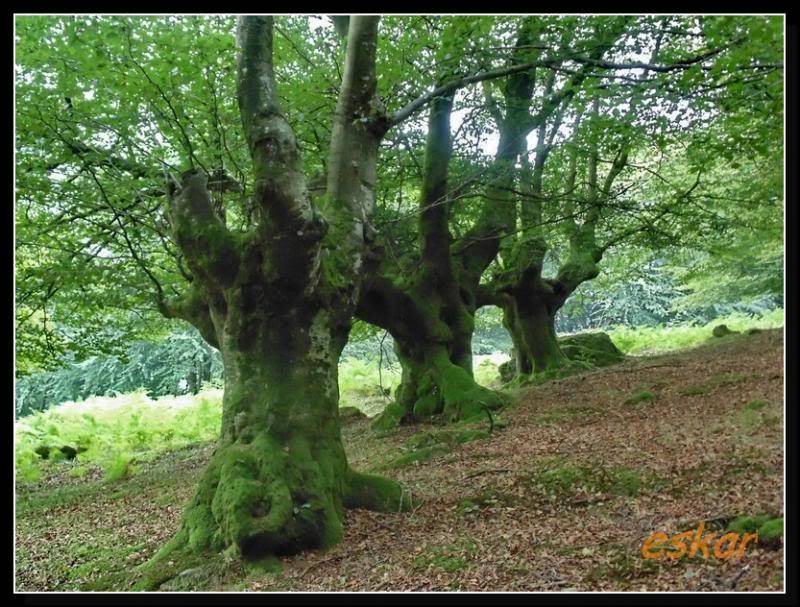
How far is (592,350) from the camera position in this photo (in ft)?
53.3

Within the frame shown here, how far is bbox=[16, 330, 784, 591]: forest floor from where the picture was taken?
397cm

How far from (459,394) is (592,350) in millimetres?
7243

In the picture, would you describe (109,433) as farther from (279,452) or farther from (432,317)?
(279,452)

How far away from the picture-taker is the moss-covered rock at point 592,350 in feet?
52.5

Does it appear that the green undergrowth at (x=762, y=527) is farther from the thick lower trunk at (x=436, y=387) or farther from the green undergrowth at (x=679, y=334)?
the green undergrowth at (x=679, y=334)

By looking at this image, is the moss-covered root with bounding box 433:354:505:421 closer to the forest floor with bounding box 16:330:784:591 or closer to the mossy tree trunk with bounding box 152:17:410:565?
the forest floor with bounding box 16:330:784:591

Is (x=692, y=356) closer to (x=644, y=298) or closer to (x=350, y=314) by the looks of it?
(x=350, y=314)

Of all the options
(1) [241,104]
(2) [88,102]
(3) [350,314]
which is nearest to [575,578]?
(3) [350,314]

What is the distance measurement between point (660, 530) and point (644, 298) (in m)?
22.1

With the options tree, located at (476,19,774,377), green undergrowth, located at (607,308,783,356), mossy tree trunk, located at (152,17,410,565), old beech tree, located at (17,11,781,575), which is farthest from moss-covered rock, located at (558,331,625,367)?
mossy tree trunk, located at (152,17,410,565)

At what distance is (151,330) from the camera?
1220 cm

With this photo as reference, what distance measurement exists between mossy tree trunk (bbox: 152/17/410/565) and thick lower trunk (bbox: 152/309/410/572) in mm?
10

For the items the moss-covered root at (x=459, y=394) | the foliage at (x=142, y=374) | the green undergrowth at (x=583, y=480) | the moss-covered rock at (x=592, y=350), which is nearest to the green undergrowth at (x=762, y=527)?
the green undergrowth at (x=583, y=480)

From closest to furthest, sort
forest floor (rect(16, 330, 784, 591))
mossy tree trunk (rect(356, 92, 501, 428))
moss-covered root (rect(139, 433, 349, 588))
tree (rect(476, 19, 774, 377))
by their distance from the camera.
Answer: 1. forest floor (rect(16, 330, 784, 591))
2. moss-covered root (rect(139, 433, 349, 588))
3. tree (rect(476, 19, 774, 377))
4. mossy tree trunk (rect(356, 92, 501, 428))
